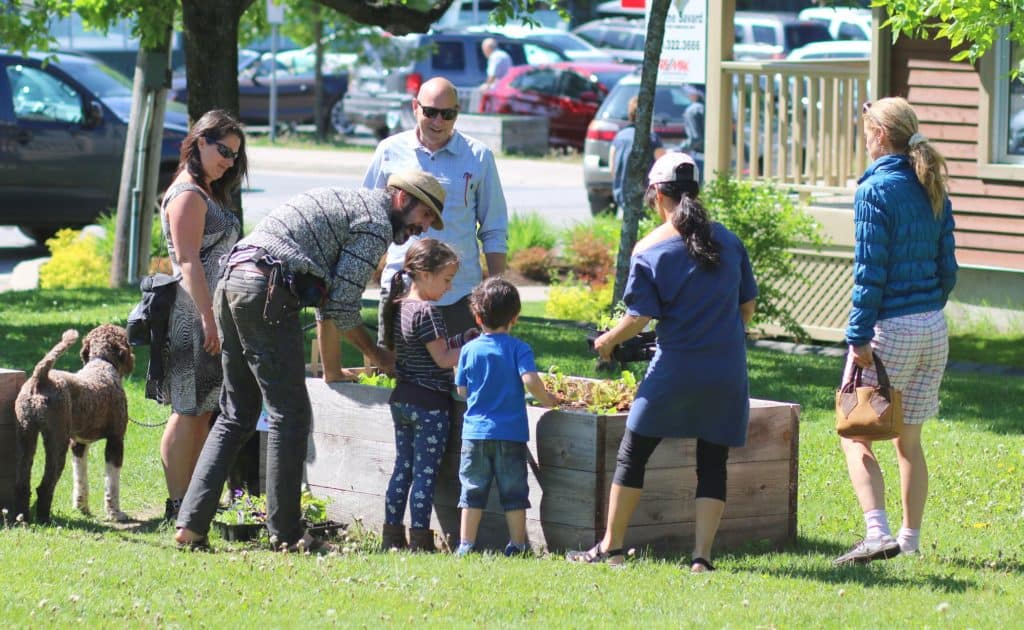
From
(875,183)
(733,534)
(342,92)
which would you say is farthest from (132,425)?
(342,92)

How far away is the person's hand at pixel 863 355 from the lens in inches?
233

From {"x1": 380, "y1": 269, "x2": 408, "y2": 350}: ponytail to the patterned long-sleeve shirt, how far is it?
0.40m

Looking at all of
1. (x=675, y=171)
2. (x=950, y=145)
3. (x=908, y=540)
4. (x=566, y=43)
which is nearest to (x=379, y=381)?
(x=675, y=171)

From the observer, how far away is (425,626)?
4996mm

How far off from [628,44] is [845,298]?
27.7m

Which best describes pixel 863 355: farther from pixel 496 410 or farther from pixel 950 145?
pixel 950 145

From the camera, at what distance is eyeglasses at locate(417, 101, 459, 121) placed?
6759mm

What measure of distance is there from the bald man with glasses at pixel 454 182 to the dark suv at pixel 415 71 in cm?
2244

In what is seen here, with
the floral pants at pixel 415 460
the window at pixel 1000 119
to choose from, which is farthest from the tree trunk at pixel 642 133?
the floral pants at pixel 415 460

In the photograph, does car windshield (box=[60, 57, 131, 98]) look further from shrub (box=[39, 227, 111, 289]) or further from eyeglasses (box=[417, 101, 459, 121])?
eyeglasses (box=[417, 101, 459, 121])

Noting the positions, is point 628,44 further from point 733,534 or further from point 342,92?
point 733,534

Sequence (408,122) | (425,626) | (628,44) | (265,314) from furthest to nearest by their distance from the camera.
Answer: (628,44), (408,122), (265,314), (425,626)

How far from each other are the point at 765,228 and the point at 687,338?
21.7 ft

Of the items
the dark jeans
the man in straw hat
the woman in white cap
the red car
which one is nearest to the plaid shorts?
the woman in white cap
